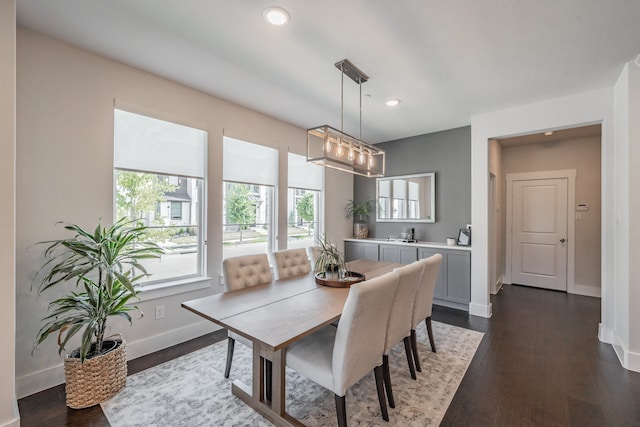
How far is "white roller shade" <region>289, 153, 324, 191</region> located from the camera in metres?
4.32

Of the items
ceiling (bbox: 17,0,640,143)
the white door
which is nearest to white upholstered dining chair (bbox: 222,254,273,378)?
ceiling (bbox: 17,0,640,143)

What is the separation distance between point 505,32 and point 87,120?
3398mm

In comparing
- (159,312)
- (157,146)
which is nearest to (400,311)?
(159,312)

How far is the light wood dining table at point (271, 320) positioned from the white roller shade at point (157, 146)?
1.55 meters

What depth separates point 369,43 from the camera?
7.30ft

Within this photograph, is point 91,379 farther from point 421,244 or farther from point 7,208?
point 421,244

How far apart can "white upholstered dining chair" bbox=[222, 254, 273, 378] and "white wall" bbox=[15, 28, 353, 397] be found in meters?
0.96

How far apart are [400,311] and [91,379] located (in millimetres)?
2224

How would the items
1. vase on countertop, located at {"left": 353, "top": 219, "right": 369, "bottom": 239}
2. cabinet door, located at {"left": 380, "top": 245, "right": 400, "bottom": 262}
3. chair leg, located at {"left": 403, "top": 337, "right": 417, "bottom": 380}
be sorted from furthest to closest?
vase on countertop, located at {"left": 353, "top": 219, "right": 369, "bottom": 239}
cabinet door, located at {"left": 380, "top": 245, "right": 400, "bottom": 262}
chair leg, located at {"left": 403, "top": 337, "right": 417, "bottom": 380}

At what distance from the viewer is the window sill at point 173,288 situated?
107 inches

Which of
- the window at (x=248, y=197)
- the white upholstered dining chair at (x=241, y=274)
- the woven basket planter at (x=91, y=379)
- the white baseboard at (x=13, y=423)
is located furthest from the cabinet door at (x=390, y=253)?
the white baseboard at (x=13, y=423)

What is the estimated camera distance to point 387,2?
1.80 metres

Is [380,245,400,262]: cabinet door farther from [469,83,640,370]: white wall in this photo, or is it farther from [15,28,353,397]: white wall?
[15,28,353,397]: white wall

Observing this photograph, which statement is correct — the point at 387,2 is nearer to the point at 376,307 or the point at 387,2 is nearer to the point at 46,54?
the point at 376,307
